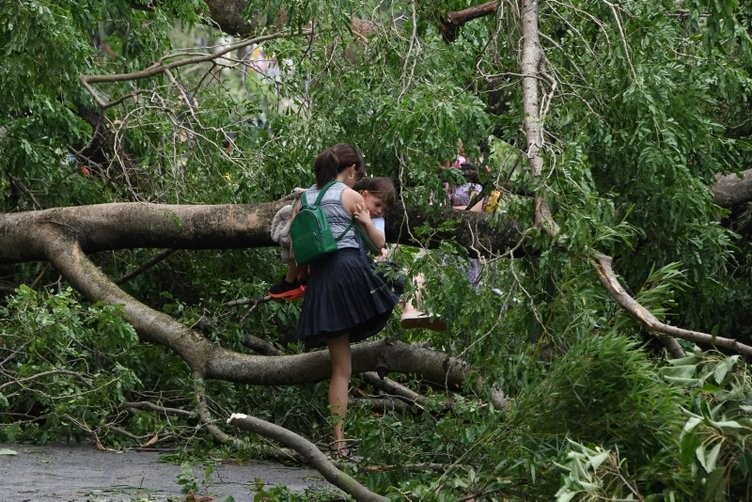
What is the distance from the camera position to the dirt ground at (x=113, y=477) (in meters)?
5.42

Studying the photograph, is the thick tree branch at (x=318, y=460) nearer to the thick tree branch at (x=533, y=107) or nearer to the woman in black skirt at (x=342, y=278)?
the thick tree branch at (x=533, y=107)

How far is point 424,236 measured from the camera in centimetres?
640

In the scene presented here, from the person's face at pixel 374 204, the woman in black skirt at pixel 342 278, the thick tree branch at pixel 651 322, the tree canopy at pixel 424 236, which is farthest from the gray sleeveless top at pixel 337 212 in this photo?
the thick tree branch at pixel 651 322

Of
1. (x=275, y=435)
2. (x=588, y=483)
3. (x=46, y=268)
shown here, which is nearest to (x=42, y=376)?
(x=46, y=268)

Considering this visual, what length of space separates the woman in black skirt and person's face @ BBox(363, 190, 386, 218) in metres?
0.12

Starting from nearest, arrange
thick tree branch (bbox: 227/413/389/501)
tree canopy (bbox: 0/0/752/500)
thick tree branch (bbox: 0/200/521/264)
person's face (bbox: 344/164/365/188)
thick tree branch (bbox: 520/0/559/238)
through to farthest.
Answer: tree canopy (bbox: 0/0/752/500) < thick tree branch (bbox: 227/413/389/501) < thick tree branch (bbox: 520/0/559/238) < person's face (bbox: 344/164/365/188) < thick tree branch (bbox: 0/200/521/264)

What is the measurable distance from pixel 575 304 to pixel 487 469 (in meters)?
0.79

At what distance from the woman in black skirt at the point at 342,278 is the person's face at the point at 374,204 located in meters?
0.12

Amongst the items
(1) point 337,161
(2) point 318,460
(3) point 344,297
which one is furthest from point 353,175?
(2) point 318,460

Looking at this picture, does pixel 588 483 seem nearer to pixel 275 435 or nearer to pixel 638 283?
pixel 275 435

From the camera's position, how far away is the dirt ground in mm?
5418

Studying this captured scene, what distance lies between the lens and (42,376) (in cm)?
690

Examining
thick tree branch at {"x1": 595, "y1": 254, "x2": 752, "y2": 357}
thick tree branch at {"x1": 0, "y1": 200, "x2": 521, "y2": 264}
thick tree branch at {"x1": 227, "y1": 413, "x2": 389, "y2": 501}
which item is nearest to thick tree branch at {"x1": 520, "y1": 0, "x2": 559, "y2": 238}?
thick tree branch at {"x1": 595, "y1": 254, "x2": 752, "y2": 357}

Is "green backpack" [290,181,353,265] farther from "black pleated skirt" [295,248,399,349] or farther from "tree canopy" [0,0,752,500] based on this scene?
"tree canopy" [0,0,752,500]
